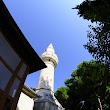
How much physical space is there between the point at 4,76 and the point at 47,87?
35.8 ft

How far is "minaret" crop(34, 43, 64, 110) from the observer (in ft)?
52.1

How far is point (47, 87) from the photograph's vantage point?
1802 centimetres

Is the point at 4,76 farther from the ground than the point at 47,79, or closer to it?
closer to it

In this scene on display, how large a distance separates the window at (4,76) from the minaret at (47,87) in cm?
830

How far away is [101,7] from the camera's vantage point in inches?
360

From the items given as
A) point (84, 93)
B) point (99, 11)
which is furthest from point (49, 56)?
point (99, 11)

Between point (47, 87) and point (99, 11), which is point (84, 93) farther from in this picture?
point (99, 11)

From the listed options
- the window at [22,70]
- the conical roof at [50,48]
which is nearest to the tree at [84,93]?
the conical roof at [50,48]

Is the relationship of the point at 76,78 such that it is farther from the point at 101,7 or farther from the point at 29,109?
the point at 101,7

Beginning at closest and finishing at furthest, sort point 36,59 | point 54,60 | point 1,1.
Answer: point 1,1 → point 36,59 → point 54,60

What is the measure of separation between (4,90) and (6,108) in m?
0.66

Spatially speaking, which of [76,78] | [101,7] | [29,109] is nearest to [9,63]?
[101,7]

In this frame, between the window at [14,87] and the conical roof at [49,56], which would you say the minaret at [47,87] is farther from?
the window at [14,87]

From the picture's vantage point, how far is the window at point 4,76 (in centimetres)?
719
